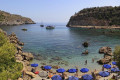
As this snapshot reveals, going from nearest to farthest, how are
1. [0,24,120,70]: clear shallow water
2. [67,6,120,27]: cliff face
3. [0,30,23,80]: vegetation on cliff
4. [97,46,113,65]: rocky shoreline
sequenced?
[0,30,23,80]: vegetation on cliff < [97,46,113,65]: rocky shoreline < [0,24,120,70]: clear shallow water < [67,6,120,27]: cliff face

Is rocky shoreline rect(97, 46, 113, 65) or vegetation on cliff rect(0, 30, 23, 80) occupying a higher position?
vegetation on cliff rect(0, 30, 23, 80)

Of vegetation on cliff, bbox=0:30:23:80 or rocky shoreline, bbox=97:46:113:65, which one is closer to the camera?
vegetation on cliff, bbox=0:30:23:80

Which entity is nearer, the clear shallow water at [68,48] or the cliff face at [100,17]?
the clear shallow water at [68,48]

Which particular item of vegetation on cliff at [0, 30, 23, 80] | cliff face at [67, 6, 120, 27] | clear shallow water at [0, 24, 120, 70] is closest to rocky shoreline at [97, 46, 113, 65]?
clear shallow water at [0, 24, 120, 70]

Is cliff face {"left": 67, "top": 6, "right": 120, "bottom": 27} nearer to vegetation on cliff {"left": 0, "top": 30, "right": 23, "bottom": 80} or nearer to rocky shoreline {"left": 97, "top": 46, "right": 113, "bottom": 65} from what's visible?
rocky shoreline {"left": 97, "top": 46, "right": 113, "bottom": 65}

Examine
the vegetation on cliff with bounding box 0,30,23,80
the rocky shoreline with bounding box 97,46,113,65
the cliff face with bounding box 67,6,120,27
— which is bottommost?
the rocky shoreline with bounding box 97,46,113,65

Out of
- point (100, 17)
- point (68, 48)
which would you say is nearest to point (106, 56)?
point (68, 48)

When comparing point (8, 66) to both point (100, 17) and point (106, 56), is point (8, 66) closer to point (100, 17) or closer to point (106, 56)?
point (106, 56)

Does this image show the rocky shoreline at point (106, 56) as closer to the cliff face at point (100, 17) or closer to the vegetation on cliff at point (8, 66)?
→ the vegetation on cliff at point (8, 66)

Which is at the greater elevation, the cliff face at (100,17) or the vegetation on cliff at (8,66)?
the cliff face at (100,17)

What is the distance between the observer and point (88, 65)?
34812 millimetres

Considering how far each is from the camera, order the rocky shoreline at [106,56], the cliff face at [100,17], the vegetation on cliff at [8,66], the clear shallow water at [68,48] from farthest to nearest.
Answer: the cliff face at [100,17] → the clear shallow water at [68,48] → the rocky shoreline at [106,56] → the vegetation on cliff at [8,66]

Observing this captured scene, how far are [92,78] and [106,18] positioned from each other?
14931 centimetres

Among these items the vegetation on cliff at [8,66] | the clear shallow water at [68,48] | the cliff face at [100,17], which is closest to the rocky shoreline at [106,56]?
the clear shallow water at [68,48]
